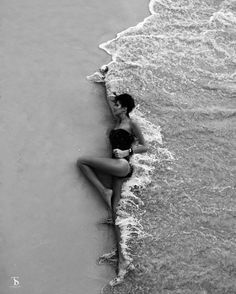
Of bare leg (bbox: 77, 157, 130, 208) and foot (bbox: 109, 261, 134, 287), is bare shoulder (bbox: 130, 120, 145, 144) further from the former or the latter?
foot (bbox: 109, 261, 134, 287)

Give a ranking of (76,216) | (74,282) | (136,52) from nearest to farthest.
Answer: (74,282) → (76,216) → (136,52)

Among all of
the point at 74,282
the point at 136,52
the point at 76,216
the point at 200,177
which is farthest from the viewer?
the point at 136,52

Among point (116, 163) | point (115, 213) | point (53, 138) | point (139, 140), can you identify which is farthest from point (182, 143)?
point (53, 138)

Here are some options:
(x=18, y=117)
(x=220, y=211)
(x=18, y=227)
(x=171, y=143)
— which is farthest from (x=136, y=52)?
(x=18, y=227)

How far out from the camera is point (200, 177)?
4.62 m

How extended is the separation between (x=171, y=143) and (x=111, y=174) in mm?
790

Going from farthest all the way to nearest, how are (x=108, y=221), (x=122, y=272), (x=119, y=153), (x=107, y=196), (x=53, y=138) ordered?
(x=53, y=138) < (x=119, y=153) < (x=107, y=196) < (x=108, y=221) < (x=122, y=272)

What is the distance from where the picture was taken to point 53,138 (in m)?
4.67

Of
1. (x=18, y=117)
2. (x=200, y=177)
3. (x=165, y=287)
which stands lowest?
(x=165, y=287)

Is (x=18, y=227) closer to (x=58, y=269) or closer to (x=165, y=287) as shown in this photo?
(x=58, y=269)

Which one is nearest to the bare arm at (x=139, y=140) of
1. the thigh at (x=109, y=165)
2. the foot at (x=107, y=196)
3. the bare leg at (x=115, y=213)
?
the thigh at (x=109, y=165)

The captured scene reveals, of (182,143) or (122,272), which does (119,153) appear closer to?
(182,143)

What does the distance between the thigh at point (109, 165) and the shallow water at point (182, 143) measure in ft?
0.58

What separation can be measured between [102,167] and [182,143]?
0.95 m
